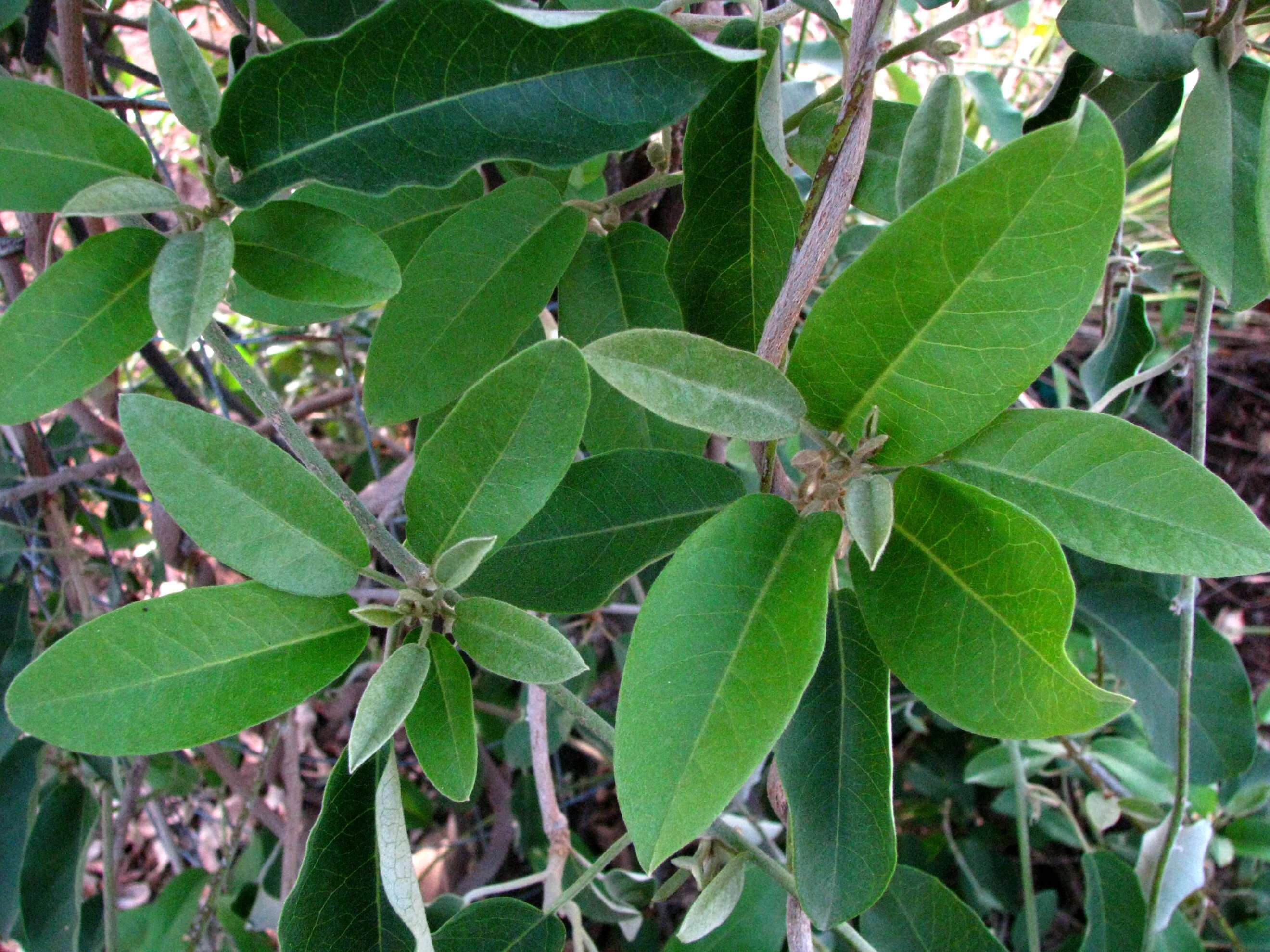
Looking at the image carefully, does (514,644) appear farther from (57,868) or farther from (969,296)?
(57,868)

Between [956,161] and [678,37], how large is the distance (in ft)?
0.60

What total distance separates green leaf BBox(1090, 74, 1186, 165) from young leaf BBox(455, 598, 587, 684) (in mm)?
582

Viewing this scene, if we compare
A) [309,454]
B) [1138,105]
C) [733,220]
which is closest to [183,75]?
[309,454]

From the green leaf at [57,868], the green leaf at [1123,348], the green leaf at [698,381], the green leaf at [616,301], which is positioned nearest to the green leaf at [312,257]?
the green leaf at [698,381]

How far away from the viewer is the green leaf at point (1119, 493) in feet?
1.53

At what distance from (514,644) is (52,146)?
377 mm

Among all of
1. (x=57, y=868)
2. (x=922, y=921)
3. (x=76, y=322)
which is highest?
(x=76, y=322)

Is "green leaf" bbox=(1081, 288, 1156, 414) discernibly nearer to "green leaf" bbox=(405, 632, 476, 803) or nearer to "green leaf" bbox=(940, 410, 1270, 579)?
"green leaf" bbox=(940, 410, 1270, 579)

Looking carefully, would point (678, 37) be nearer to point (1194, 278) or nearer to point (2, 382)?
point (2, 382)

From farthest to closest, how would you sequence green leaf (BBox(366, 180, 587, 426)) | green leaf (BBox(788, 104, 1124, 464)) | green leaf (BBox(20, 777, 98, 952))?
green leaf (BBox(20, 777, 98, 952))
green leaf (BBox(366, 180, 587, 426))
green leaf (BBox(788, 104, 1124, 464))

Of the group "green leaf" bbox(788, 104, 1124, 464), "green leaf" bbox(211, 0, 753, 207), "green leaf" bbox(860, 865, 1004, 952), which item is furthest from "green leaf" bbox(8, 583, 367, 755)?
"green leaf" bbox(860, 865, 1004, 952)

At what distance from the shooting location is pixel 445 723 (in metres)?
0.56

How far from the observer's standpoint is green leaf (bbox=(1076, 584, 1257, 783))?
1.03 metres

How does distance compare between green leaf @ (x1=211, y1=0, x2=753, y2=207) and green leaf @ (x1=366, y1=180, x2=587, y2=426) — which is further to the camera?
green leaf @ (x1=366, y1=180, x2=587, y2=426)
